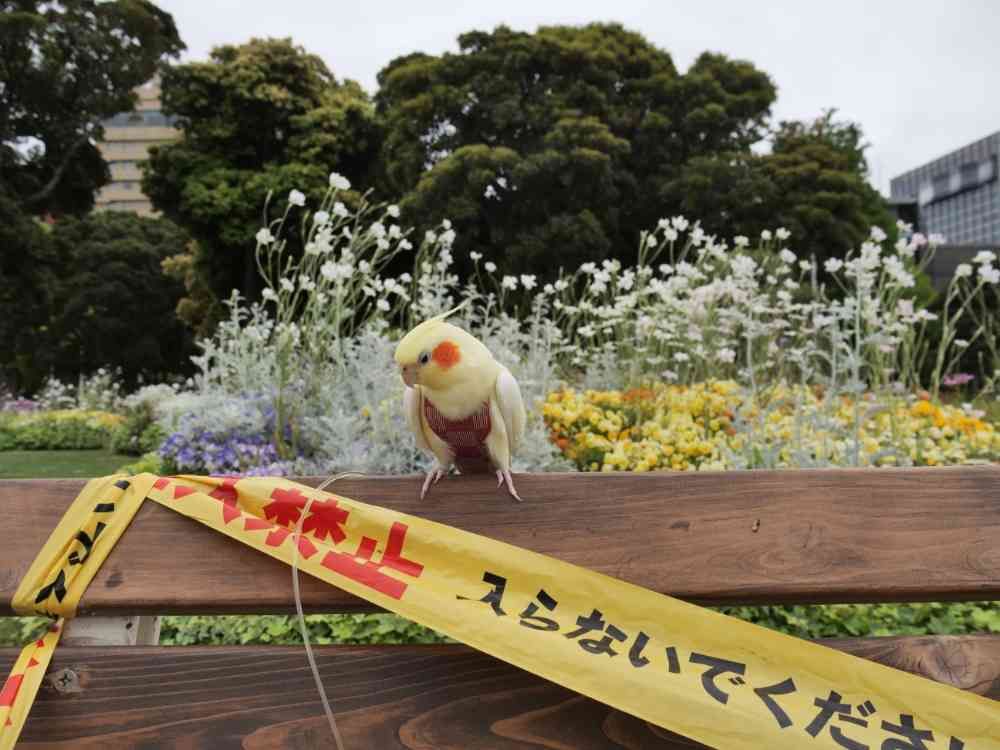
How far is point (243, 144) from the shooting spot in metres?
14.8

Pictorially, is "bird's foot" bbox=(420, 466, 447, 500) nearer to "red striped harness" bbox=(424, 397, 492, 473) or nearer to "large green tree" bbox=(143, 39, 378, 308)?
"red striped harness" bbox=(424, 397, 492, 473)

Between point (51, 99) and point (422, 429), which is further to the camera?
point (51, 99)

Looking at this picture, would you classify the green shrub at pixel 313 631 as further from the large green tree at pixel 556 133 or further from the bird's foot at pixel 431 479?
the large green tree at pixel 556 133

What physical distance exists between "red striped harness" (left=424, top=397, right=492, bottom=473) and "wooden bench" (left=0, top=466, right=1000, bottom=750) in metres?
0.12

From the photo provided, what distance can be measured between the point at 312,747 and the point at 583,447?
8.62ft

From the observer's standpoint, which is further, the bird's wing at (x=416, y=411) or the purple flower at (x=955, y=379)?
the purple flower at (x=955, y=379)

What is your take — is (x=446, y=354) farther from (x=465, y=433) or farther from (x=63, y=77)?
(x=63, y=77)

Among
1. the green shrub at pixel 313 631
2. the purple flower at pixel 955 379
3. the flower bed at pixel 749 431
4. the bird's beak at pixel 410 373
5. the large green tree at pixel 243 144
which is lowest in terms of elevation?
the green shrub at pixel 313 631

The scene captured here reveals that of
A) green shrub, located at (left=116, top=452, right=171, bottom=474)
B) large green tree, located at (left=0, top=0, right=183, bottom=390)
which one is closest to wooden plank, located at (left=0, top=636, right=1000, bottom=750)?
green shrub, located at (left=116, top=452, right=171, bottom=474)

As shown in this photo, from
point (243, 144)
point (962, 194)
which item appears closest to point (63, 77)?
point (243, 144)

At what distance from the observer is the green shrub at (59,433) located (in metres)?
10.3

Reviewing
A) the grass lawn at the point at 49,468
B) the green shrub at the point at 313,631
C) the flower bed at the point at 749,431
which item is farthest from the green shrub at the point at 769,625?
the grass lawn at the point at 49,468

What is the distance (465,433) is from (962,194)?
2071 inches

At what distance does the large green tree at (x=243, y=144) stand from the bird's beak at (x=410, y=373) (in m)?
13.5
